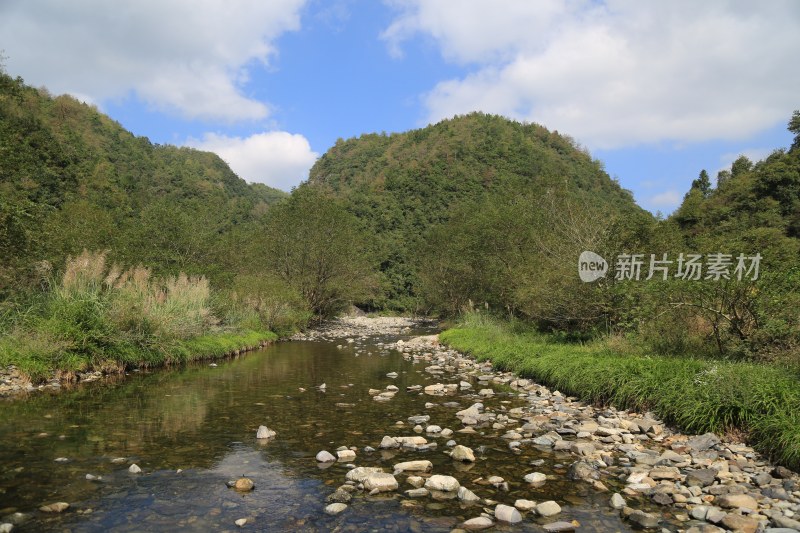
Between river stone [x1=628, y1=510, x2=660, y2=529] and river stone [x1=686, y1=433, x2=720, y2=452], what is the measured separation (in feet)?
8.83

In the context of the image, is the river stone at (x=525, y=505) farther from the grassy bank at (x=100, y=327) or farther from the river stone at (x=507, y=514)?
the grassy bank at (x=100, y=327)

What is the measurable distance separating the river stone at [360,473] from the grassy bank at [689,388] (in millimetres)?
5584

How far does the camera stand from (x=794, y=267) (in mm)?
10812

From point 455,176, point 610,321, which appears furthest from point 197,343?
point 455,176

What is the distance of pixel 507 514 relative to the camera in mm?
5535

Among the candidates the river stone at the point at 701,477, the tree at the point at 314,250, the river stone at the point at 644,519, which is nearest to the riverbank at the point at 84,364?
the river stone at the point at 644,519

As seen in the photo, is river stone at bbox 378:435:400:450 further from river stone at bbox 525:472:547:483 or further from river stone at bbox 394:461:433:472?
river stone at bbox 525:472:547:483

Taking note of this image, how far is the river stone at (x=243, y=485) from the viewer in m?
6.38

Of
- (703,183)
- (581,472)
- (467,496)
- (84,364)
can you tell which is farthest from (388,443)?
(703,183)

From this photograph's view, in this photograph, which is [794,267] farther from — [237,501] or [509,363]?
[237,501]

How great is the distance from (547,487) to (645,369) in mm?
5389

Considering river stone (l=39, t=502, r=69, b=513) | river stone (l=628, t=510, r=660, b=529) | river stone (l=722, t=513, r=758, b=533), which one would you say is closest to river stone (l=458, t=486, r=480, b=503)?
river stone (l=628, t=510, r=660, b=529)

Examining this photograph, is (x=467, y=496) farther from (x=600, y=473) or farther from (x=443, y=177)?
(x=443, y=177)

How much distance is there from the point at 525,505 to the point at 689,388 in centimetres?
502
